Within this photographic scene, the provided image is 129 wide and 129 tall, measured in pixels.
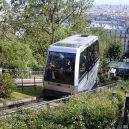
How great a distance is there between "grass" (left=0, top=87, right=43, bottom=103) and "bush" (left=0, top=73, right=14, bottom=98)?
0.28m

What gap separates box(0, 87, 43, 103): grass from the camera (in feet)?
64.2

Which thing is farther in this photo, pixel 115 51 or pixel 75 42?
pixel 115 51

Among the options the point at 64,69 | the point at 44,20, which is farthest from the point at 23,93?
the point at 44,20

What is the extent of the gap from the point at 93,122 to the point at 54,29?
29.0 meters

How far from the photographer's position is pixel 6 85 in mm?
19141

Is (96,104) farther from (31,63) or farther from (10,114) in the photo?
(31,63)

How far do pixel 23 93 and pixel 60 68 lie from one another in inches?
94.9

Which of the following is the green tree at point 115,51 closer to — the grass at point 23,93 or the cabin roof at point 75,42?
the cabin roof at point 75,42

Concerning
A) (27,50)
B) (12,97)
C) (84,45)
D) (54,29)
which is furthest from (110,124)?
(54,29)

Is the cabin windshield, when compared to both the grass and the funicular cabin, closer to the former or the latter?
the funicular cabin

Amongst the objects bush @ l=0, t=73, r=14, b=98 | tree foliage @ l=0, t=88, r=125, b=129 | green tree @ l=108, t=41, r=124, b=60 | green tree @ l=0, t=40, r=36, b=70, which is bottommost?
green tree @ l=108, t=41, r=124, b=60

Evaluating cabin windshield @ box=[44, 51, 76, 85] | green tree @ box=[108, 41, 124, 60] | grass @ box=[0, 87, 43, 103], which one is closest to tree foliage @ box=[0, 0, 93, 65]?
grass @ box=[0, 87, 43, 103]

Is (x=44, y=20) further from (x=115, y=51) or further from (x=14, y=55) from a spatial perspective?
(x=115, y=51)

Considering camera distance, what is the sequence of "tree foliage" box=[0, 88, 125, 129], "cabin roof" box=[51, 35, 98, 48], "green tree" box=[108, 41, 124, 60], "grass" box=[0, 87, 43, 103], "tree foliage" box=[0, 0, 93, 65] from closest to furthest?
"tree foliage" box=[0, 88, 125, 129] → "grass" box=[0, 87, 43, 103] → "cabin roof" box=[51, 35, 98, 48] → "tree foliage" box=[0, 0, 93, 65] → "green tree" box=[108, 41, 124, 60]
